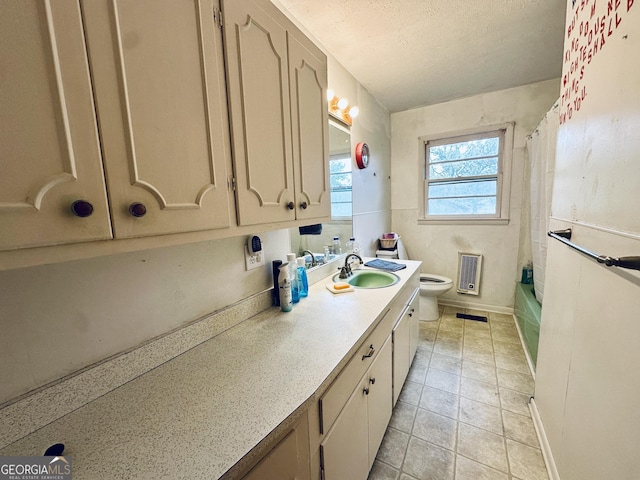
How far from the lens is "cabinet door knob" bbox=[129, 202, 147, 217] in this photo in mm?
530

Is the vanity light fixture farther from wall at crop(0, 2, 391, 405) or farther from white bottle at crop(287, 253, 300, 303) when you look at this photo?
wall at crop(0, 2, 391, 405)

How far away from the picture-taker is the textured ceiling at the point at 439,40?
4.78 ft

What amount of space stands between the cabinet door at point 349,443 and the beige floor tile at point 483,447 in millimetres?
626

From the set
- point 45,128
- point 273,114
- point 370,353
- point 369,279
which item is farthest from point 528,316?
point 45,128

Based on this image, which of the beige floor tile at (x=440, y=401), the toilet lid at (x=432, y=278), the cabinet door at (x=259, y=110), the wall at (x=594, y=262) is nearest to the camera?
the wall at (x=594, y=262)

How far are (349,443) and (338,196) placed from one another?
1.57 metres

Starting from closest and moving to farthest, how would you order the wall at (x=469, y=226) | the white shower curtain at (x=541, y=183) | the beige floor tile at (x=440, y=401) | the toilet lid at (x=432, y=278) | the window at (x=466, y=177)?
the beige floor tile at (x=440, y=401)
the white shower curtain at (x=541, y=183)
the wall at (x=469, y=226)
the window at (x=466, y=177)
the toilet lid at (x=432, y=278)

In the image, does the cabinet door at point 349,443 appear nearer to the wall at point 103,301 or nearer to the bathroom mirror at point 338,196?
the wall at point 103,301

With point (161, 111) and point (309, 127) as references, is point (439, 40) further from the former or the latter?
point (161, 111)

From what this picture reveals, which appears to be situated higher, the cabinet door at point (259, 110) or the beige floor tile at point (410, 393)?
the cabinet door at point (259, 110)

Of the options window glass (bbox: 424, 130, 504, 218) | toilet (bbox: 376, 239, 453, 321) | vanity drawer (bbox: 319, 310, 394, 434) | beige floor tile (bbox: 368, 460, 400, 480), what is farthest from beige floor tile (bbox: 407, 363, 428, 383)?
window glass (bbox: 424, 130, 504, 218)

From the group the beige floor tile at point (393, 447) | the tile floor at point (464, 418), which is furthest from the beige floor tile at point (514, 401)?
the beige floor tile at point (393, 447)

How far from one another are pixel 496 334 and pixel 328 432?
238 centimetres

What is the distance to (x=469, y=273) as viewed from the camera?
9.54 feet
